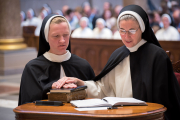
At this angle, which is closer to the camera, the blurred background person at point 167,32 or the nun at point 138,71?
the nun at point 138,71

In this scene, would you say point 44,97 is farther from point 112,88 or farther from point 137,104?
point 137,104

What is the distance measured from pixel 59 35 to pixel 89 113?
3.95ft

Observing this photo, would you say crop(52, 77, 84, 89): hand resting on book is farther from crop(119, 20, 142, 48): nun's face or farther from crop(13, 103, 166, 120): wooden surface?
crop(119, 20, 142, 48): nun's face

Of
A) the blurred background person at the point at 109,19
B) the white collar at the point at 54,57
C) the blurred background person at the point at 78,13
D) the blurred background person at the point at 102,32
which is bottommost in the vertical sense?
the white collar at the point at 54,57

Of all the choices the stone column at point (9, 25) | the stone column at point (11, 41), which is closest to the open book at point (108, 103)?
the stone column at point (11, 41)

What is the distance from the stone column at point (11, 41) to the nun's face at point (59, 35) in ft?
24.5

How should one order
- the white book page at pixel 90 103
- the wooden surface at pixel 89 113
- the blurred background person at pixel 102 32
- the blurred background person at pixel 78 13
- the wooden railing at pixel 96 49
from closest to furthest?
the wooden surface at pixel 89 113 < the white book page at pixel 90 103 < the wooden railing at pixel 96 49 < the blurred background person at pixel 102 32 < the blurred background person at pixel 78 13

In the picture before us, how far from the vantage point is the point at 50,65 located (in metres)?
3.19

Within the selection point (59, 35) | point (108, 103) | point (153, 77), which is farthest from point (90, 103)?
point (59, 35)

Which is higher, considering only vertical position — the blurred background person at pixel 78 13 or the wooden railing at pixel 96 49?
the blurred background person at pixel 78 13

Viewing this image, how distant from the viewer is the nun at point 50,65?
303 centimetres

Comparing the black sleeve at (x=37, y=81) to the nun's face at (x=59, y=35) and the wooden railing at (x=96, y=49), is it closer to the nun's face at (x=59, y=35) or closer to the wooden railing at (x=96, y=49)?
the nun's face at (x=59, y=35)

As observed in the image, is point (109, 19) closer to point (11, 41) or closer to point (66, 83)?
point (11, 41)

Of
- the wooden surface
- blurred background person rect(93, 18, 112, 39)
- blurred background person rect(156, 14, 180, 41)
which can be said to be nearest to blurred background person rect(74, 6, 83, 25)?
blurred background person rect(93, 18, 112, 39)
